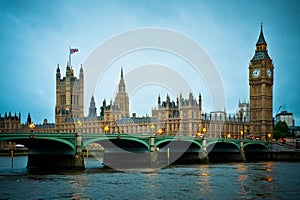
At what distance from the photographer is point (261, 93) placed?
131 metres

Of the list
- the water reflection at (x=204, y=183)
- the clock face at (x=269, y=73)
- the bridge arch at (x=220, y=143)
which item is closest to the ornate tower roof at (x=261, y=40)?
the clock face at (x=269, y=73)

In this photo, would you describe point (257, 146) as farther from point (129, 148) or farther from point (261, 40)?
point (261, 40)

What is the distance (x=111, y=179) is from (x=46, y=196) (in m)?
12.6

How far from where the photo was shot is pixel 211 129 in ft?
420

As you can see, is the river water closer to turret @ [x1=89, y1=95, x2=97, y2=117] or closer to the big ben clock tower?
the big ben clock tower

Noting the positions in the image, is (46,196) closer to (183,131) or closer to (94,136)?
(94,136)

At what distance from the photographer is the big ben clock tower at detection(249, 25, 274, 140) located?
131 meters

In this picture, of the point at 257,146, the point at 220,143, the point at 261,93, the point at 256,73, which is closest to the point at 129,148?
the point at 220,143

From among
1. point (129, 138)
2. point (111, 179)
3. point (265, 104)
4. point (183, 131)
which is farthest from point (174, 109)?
point (111, 179)

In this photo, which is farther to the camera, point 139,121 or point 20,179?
point 139,121

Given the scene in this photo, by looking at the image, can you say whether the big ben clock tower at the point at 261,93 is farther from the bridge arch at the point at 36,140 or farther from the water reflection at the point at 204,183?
the bridge arch at the point at 36,140

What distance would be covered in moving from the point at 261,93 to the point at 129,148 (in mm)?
64947

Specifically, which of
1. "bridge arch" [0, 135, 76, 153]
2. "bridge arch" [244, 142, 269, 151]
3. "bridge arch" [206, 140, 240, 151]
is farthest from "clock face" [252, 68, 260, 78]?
"bridge arch" [0, 135, 76, 153]

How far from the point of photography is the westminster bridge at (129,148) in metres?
57.2
